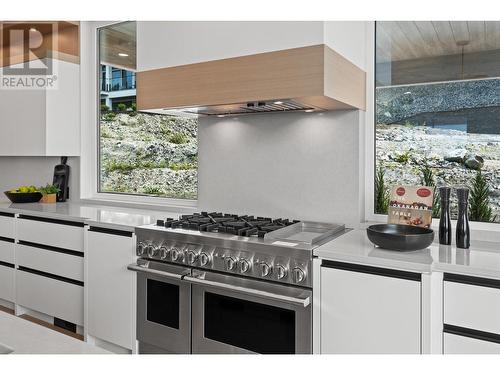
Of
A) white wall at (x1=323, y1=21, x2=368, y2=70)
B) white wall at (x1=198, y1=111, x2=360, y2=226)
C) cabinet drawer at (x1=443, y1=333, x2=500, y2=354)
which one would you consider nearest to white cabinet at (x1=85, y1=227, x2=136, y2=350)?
white wall at (x1=198, y1=111, x2=360, y2=226)

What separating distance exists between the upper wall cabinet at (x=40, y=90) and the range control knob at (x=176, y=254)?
77.4 inches

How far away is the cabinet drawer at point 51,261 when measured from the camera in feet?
9.45

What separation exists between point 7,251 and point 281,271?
253 centimetres

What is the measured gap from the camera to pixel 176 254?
229 centimetres

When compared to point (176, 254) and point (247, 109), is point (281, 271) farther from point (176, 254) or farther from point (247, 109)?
point (247, 109)

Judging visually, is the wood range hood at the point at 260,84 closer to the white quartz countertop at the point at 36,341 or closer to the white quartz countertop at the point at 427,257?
the white quartz countertop at the point at 427,257

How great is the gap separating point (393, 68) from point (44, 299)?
293cm

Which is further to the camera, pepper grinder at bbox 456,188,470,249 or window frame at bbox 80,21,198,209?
window frame at bbox 80,21,198,209

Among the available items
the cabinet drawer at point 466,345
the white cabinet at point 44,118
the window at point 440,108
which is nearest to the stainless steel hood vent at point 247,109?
the window at point 440,108

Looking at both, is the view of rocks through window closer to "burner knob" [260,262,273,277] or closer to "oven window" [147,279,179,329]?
"oven window" [147,279,179,329]

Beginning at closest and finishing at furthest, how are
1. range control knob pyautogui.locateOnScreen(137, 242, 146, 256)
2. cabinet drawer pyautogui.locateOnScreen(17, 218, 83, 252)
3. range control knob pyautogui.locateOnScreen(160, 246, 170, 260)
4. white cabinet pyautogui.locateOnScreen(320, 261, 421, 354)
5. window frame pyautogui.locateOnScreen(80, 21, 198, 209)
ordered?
white cabinet pyautogui.locateOnScreen(320, 261, 421, 354), range control knob pyautogui.locateOnScreen(160, 246, 170, 260), range control knob pyautogui.locateOnScreen(137, 242, 146, 256), cabinet drawer pyautogui.locateOnScreen(17, 218, 83, 252), window frame pyautogui.locateOnScreen(80, 21, 198, 209)

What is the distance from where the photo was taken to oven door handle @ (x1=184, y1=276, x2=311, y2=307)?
1.88 metres

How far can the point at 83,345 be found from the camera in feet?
3.08

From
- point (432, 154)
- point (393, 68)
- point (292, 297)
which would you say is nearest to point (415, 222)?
point (432, 154)
